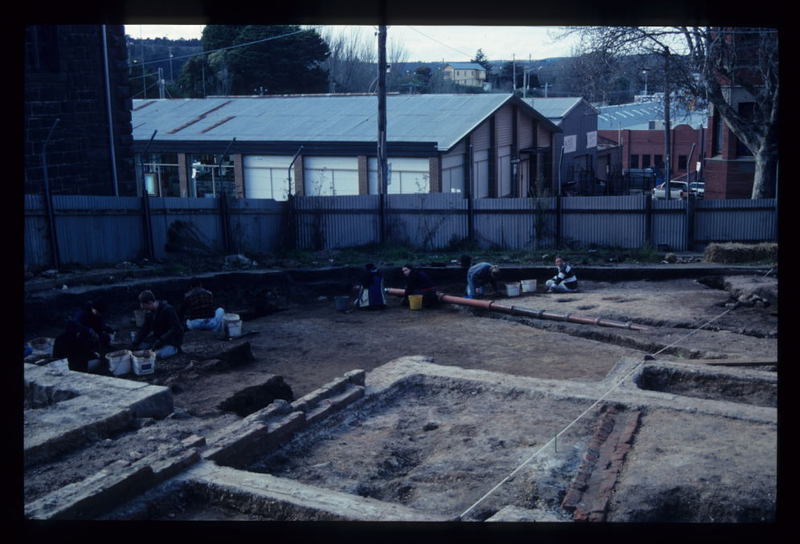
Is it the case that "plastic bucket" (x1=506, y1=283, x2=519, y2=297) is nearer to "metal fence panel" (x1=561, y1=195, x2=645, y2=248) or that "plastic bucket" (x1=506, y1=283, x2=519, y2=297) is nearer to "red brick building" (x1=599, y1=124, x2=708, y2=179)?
"metal fence panel" (x1=561, y1=195, x2=645, y2=248)

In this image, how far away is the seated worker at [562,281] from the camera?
16266 millimetres

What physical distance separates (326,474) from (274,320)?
7914 mm

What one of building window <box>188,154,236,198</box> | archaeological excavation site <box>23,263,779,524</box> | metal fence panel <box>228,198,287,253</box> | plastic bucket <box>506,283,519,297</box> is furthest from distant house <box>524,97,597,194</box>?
archaeological excavation site <box>23,263,779,524</box>

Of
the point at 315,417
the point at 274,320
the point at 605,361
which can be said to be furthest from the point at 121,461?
the point at 274,320

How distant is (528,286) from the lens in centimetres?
1647

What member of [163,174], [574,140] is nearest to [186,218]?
[163,174]

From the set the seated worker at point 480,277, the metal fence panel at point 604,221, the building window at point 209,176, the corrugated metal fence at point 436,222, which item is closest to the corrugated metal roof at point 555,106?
the building window at point 209,176

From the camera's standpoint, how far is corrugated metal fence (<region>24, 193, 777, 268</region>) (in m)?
18.2

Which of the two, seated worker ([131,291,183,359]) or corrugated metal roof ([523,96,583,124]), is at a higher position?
corrugated metal roof ([523,96,583,124])

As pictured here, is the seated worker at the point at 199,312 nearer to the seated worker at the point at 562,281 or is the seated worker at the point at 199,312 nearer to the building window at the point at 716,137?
the seated worker at the point at 562,281

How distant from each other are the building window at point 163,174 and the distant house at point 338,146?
0.14 feet

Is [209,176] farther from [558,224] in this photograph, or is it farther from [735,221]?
[735,221]

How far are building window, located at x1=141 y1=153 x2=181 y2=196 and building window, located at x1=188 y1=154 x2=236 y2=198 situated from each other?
749 millimetres

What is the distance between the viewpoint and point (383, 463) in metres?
8.04
